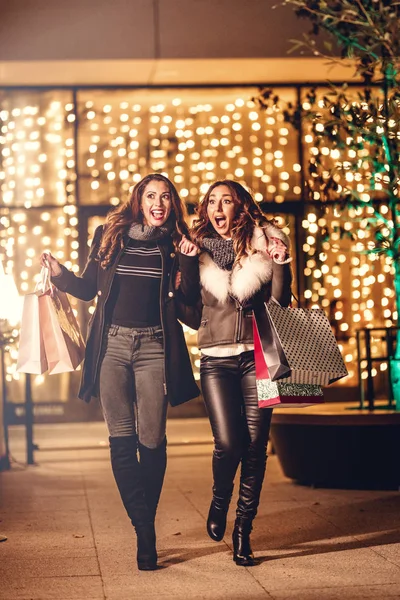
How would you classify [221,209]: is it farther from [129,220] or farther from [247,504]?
[247,504]

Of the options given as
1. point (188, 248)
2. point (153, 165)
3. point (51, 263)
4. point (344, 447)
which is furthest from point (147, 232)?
point (153, 165)

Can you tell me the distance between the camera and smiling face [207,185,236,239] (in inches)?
225

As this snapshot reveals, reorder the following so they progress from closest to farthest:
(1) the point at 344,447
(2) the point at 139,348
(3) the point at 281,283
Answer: (2) the point at 139,348
(3) the point at 281,283
(1) the point at 344,447

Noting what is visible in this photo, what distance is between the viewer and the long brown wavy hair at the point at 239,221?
5.66m

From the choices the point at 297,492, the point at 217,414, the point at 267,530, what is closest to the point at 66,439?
the point at 297,492

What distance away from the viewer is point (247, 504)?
5.55 m

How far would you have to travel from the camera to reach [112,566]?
548cm

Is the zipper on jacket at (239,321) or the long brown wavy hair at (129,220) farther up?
the long brown wavy hair at (129,220)

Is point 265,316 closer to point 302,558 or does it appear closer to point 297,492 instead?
point 302,558

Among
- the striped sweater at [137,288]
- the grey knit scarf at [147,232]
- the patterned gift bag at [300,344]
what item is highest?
the grey knit scarf at [147,232]

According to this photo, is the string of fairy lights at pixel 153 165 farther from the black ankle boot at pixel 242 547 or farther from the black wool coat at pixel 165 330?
the black ankle boot at pixel 242 547

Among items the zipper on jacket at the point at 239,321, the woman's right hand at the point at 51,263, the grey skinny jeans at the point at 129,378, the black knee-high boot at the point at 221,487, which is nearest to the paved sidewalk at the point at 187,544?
the black knee-high boot at the point at 221,487

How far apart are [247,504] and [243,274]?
1.26 meters

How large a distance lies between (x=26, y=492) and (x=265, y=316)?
3574 mm
